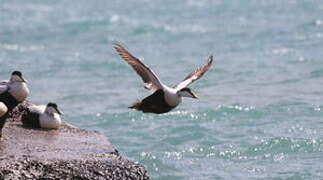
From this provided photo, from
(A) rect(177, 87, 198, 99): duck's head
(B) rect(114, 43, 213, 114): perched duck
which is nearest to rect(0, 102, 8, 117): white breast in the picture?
(B) rect(114, 43, 213, 114): perched duck

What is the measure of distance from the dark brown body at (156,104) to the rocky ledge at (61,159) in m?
0.57

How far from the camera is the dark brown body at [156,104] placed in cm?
835

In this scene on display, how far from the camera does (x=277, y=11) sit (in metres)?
28.9

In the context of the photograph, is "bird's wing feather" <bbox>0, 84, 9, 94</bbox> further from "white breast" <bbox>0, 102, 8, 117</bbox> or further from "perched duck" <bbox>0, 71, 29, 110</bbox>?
"white breast" <bbox>0, 102, 8, 117</bbox>

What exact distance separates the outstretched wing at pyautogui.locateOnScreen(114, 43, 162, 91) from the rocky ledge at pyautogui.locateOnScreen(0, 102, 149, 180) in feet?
2.24

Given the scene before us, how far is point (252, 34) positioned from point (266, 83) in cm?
723

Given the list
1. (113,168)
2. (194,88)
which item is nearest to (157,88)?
(113,168)

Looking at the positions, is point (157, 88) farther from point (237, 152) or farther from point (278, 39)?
point (278, 39)

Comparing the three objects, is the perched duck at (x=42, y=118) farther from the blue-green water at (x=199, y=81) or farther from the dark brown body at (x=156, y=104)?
the blue-green water at (x=199, y=81)

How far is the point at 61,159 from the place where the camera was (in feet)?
23.0

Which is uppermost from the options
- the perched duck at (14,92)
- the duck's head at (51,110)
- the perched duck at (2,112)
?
the perched duck at (14,92)

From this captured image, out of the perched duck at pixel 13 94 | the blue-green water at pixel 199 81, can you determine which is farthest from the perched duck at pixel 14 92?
the blue-green water at pixel 199 81

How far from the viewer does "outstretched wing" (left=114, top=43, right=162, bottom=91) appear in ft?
26.6

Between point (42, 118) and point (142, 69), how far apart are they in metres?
1.00
